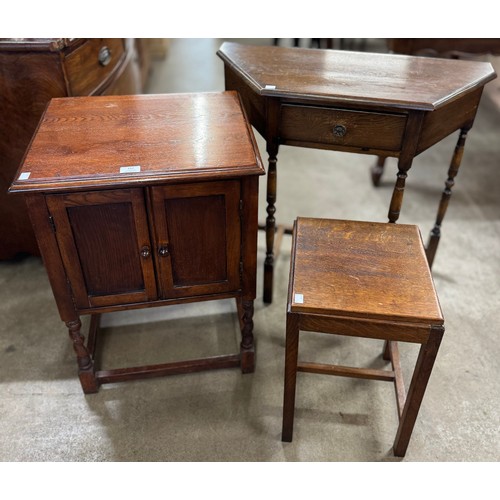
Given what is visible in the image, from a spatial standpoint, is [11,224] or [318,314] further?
[11,224]

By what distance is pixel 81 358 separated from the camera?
160cm

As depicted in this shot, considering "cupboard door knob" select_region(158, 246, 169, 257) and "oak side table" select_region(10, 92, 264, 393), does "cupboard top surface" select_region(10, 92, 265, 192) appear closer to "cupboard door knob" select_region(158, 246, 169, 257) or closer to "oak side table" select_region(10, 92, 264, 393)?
"oak side table" select_region(10, 92, 264, 393)

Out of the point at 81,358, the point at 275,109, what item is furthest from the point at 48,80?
the point at 81,358

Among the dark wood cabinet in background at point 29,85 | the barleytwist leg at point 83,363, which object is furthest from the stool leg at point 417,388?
the dark wood cabinet in background at point 29,85

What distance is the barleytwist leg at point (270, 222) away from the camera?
169cm

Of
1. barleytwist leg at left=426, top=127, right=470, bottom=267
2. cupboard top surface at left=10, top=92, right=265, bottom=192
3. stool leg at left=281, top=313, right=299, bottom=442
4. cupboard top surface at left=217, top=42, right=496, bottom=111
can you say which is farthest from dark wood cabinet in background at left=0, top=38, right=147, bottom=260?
barleytwist leg at left=426, top=127, right=470, bottom=267

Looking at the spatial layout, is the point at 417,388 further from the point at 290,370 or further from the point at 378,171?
the point at 378,171

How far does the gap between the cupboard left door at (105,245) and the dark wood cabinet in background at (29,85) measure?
2.06 feet

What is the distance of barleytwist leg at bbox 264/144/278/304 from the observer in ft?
5.54

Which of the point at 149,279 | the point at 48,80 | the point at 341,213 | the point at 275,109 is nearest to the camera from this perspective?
the point at 149,279

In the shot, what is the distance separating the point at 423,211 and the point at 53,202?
74.5 inches

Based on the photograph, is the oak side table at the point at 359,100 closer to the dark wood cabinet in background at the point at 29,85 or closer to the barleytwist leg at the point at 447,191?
the barleytwist leg at the point at 447,191

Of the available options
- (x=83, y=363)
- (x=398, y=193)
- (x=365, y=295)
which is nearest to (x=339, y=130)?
(x=398, y=193)

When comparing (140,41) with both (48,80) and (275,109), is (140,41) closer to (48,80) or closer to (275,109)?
(48,80)
